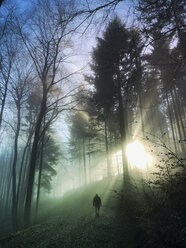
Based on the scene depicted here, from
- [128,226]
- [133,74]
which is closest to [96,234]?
[128,226]

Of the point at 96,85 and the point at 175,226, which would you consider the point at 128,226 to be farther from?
the point at 96,85

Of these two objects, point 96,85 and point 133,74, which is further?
point 96,85

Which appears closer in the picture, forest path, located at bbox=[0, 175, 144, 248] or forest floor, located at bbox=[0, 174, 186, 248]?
forest floor, located at bbox=[0, 174, 186, 248]

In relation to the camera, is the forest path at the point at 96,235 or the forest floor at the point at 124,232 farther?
the forest path at the point at 96,235

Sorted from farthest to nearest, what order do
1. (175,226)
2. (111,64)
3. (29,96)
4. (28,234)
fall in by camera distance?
(29,96) < (28,234) < (175,226) < (111,64)

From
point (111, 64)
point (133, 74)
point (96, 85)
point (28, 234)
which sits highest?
point (96, 85)

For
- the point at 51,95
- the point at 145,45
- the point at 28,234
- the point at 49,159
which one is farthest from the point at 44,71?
the point at 49,159

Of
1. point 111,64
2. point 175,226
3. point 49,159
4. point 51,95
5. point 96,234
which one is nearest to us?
point 111,64

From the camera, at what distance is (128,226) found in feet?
19.2

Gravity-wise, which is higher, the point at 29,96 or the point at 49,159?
the point at 29,96

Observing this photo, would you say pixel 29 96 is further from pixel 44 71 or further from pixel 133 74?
pixel 133 74

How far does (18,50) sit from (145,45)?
9.77 meters

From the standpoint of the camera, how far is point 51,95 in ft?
40.5

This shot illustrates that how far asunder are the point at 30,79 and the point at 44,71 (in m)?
3.18
